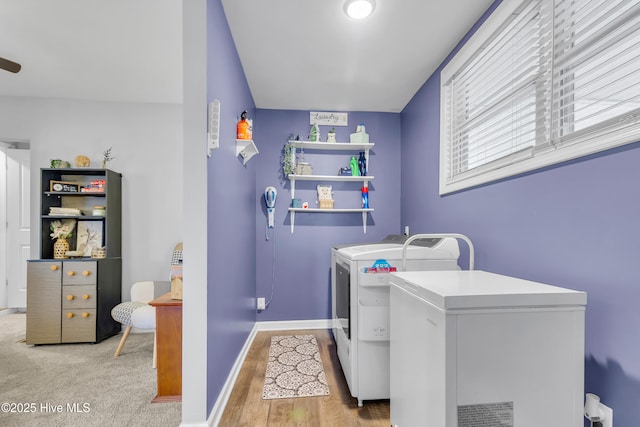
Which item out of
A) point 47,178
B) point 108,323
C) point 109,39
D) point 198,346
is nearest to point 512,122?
point 198,346

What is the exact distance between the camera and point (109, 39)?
6.93 ft

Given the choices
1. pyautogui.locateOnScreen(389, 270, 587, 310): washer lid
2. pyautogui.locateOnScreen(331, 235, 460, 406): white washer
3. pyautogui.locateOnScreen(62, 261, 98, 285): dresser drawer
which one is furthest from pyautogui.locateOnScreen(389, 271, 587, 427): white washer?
pyautogui.locateOnScreen(62, 261, 98, 285): dresser drawer

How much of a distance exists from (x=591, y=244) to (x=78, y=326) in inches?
150

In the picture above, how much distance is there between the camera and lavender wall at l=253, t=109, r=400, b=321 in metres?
3.05

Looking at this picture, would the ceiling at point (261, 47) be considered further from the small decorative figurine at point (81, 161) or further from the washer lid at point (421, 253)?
the washer lid at point (421, 253)

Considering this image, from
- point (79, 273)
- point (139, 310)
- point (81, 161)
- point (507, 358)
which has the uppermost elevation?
point (81, 161)

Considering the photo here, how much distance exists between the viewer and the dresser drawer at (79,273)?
269cm

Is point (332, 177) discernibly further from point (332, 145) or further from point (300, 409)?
point (300, 409)

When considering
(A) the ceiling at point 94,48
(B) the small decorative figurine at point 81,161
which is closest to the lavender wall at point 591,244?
(A) the ceiling at point 94,48

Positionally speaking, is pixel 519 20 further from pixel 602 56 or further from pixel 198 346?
pixel 198 346

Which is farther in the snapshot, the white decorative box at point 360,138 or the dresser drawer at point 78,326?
the white decorative box at point 360,138

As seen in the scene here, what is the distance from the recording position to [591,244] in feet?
3.48

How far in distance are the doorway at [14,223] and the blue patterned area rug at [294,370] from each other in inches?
131

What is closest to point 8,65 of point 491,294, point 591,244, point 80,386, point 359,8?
point 80,386
